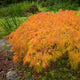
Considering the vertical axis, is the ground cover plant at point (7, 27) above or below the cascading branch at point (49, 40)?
below

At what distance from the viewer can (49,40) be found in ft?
6.84

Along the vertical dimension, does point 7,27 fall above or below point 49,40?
below

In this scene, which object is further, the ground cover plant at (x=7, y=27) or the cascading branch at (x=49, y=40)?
the ground cover plant at (x=7, y=27)

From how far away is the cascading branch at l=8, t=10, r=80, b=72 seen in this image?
2.10 meters

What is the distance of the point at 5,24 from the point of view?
4.94 m

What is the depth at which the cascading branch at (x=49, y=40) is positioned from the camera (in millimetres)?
2098

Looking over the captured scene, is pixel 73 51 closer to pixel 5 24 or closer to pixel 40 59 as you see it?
pixel 40 59

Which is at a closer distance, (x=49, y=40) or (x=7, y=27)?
(x=49, y=40)

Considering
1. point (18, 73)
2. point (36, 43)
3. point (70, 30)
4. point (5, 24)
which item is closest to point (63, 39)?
point (70, 30)

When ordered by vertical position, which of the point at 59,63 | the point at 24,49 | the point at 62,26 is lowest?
the point at 59,63

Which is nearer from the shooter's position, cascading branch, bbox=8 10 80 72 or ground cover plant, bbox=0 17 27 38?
cascading branch, bbox=8 10 80 72

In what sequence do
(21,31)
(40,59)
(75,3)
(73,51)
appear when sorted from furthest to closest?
(75,3), (21,31), (73,51), (40,59)

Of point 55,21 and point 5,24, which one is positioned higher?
point 55,21

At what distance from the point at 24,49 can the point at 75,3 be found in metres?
8.10
